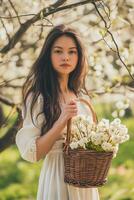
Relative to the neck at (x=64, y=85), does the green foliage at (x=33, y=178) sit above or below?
below

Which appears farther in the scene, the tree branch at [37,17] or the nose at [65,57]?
the tree branch at [37,17]

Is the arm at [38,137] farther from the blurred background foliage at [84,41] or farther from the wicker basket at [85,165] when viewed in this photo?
the blurred background foliage at [84,41]

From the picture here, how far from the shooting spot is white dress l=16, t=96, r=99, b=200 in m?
2.68

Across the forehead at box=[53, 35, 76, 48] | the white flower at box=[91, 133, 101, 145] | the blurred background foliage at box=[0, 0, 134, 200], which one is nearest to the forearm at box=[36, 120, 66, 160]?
the white flower at box=[91, 133, 101, 145]

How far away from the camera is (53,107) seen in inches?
107

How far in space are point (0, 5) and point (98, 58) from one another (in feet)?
2.04

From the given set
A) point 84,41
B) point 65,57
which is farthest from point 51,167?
point 84,41

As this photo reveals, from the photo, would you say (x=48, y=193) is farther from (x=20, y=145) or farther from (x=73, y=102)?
(x=73, y=102)

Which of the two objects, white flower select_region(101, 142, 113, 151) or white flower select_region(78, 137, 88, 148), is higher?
white flower select_region(78, 137, 88, 148)

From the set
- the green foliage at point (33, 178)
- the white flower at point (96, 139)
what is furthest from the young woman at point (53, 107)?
the green foliage at point (33, 178)

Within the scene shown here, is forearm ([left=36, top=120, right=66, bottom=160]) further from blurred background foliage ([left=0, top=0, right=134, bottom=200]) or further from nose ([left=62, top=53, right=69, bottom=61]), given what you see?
blurred background foliage ([left=0, top=0, right=134, bottom=200])

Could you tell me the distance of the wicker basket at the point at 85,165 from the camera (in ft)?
8.38

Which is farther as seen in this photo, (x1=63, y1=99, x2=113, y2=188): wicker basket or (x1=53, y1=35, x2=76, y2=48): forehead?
(x1=53, y1=35, x2=76, y2=48): forehead

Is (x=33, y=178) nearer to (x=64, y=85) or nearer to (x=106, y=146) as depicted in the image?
(x=64, y=85)
